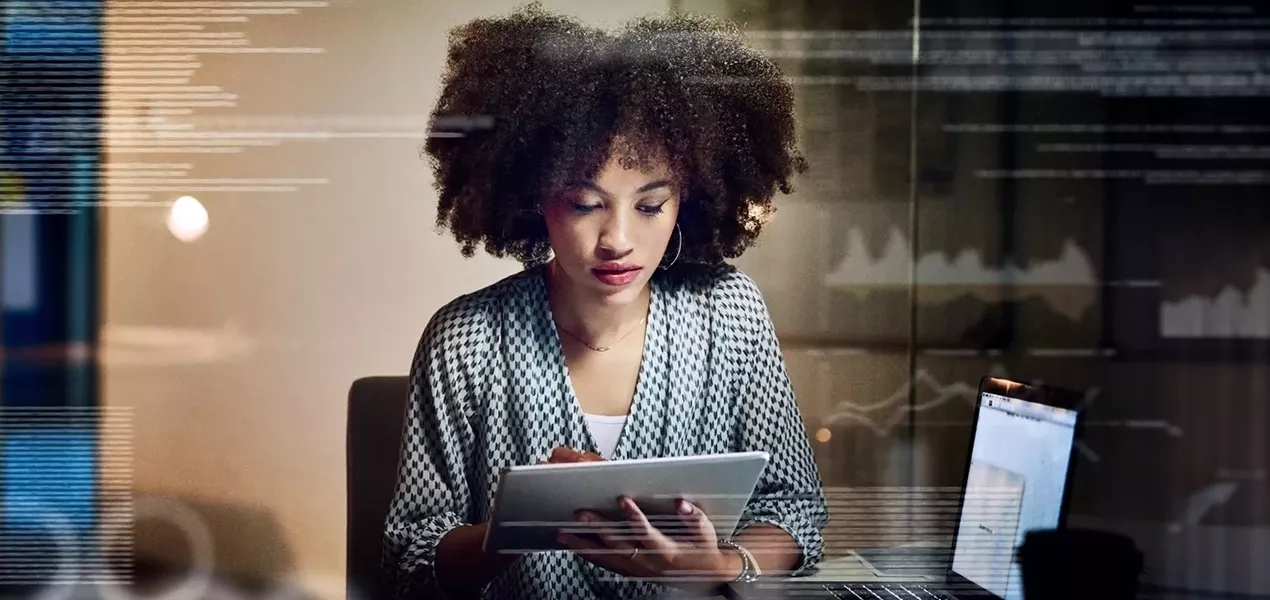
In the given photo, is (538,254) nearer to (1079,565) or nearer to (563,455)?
(563,455)

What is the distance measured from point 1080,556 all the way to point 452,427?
73 cm

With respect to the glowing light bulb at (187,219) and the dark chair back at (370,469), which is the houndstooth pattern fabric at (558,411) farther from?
the glowing light bulb at (187,219)

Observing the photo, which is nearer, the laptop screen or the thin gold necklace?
the laptop screen

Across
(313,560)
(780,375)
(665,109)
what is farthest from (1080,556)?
(313,560)

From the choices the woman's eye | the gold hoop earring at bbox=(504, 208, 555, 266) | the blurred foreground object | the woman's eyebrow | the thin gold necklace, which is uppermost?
the woman's eyebrow

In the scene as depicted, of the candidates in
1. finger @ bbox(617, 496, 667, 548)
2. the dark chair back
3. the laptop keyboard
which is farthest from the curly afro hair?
the laptop keyboard

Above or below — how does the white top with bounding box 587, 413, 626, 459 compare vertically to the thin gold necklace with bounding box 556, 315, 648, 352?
below

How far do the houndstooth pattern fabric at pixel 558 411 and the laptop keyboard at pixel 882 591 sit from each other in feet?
0.16

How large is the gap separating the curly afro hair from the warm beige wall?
3cm

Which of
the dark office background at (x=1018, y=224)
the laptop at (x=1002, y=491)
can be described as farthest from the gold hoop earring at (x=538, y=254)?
the laptop at (x=1002, y=491)

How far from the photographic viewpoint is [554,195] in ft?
3.54

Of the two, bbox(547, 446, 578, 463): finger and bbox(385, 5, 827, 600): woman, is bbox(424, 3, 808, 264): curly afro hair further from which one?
bbox(547, 446, 578, 463): finger

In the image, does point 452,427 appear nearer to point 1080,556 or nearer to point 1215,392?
point 1080,556

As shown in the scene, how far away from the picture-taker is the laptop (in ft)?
3.32
